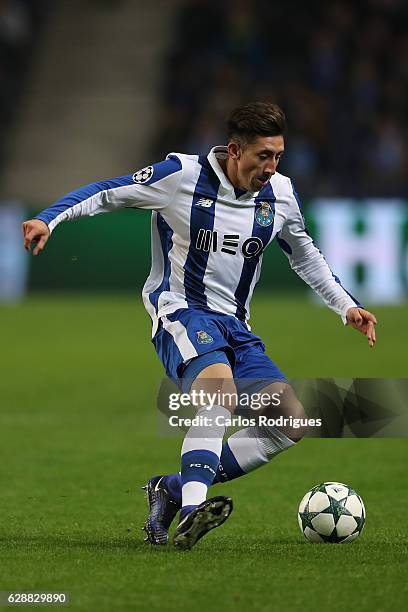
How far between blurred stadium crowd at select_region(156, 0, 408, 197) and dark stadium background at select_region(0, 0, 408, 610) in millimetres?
36

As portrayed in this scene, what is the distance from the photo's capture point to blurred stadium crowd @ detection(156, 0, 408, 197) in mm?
18641

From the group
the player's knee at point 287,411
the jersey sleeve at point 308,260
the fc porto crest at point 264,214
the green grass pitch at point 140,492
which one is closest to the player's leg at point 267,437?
the player's knee at point 287,411

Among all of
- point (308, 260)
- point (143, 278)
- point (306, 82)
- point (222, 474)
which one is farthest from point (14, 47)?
point (222, 474)

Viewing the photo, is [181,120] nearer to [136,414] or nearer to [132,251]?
[132,251]

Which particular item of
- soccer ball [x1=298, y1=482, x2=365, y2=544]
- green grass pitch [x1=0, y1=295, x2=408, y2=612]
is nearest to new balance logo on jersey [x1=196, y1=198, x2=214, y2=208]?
soccer ball [x1=298, y1=482, x2=365, y2=544]

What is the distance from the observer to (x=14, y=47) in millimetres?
22422

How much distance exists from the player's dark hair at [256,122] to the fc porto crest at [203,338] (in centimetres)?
79

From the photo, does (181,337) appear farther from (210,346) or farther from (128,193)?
(128,193)

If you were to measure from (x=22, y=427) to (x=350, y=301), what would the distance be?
414 centimetres

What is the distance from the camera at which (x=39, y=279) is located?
59.2 ft

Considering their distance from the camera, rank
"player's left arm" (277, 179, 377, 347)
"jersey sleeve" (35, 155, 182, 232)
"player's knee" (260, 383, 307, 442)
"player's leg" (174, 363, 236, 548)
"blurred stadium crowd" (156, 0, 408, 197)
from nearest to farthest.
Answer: "player's leg" (174, 363, 236, 548) → "jersey sleeve" (35, 155, 182, 232) → "player's knee" (260, 383, 307, 442) → "player's left arm" (277, 179, 377, 347) → "blurred stadium crowd" (156, 0, 408, 197)

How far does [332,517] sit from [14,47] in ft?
60.4

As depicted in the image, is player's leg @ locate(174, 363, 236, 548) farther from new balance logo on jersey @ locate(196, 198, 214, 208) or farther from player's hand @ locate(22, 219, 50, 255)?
player's hand @ locate(22, 219, 50, 255)

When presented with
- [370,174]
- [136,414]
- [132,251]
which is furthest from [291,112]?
[136,414]
